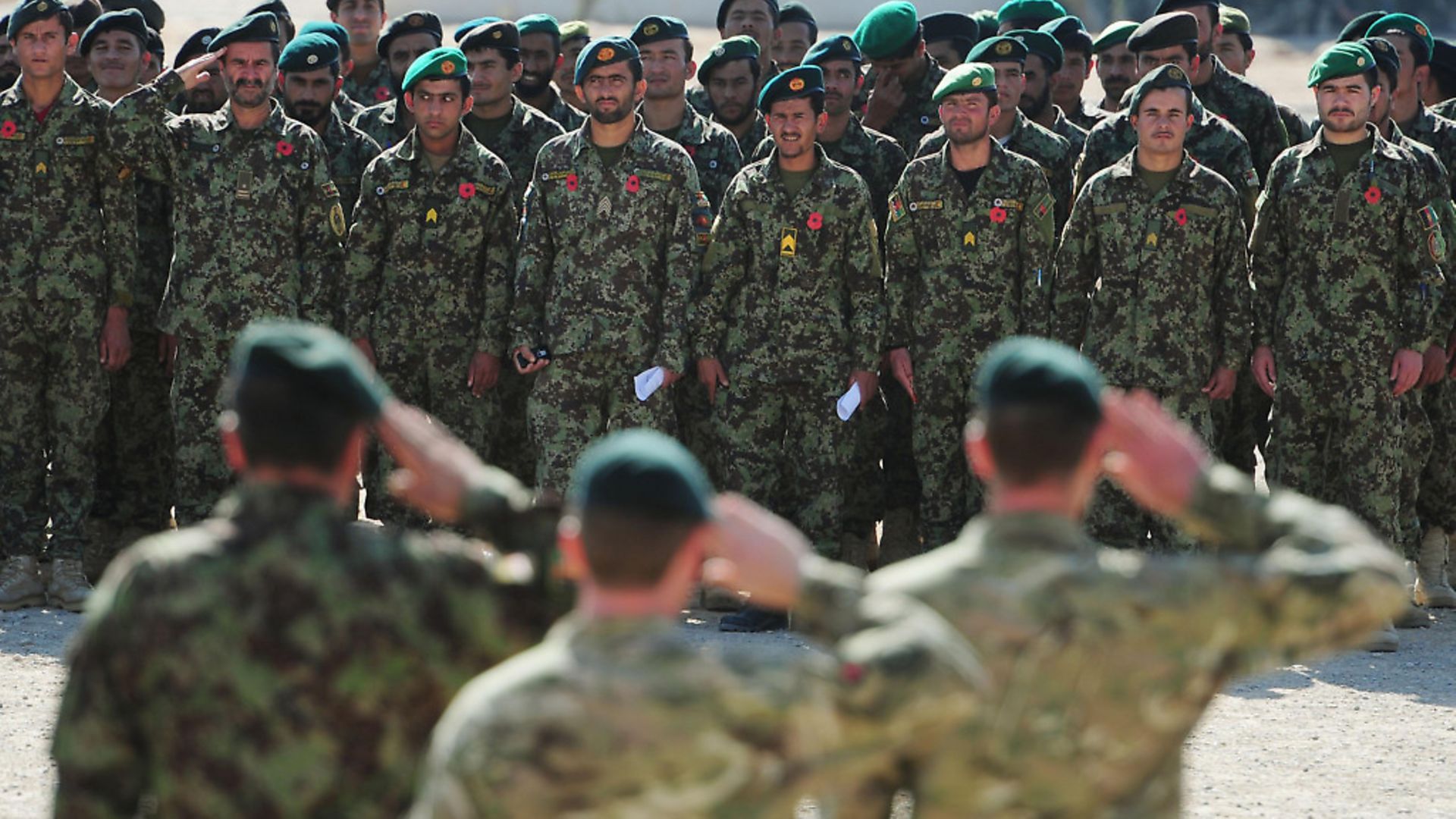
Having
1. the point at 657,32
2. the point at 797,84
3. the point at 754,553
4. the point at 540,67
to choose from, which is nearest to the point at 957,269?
the point at 797,84

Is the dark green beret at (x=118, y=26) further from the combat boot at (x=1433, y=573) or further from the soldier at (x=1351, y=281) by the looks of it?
the combat boot at (x=1433, y=573)

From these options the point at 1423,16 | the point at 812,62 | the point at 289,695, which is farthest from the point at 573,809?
the point at 1423,16

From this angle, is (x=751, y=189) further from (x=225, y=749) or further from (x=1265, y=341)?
(x=225, y=749)

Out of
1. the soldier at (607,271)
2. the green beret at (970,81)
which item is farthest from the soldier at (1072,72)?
the soldier at (607,271)

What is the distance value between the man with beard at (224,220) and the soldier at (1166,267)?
3043 millimetres

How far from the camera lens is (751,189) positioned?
320 inches

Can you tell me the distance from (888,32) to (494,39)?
5.96 feet

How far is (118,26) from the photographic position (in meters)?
8.97

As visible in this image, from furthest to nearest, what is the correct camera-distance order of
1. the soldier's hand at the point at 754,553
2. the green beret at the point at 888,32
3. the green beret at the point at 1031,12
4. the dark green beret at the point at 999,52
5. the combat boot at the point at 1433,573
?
the green beret at the point at 1031,12, the green beret at the point at 888,32, the dark green beret at the point at 999,52, the combat boot at the point at 1433,573, the soldier's hand at the point at 754,553

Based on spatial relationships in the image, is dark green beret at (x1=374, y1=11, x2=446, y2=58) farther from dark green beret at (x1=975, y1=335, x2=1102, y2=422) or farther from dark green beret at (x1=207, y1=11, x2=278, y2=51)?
dark green beret at (x1=975, y1=335, x2=1102, y2=422)

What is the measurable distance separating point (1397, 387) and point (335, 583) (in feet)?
19.8

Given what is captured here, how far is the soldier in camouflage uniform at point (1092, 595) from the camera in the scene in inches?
109

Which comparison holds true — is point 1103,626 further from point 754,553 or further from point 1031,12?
point 1031,12

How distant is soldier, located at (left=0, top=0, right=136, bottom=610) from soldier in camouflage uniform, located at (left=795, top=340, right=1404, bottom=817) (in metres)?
5.97
